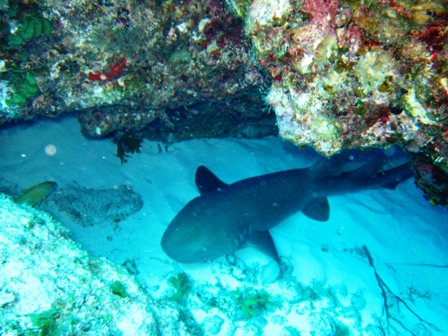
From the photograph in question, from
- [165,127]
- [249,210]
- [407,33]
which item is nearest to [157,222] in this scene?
[249,210]

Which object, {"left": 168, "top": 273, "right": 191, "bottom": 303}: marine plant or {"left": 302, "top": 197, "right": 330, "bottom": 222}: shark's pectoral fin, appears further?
{"left": 302, "top": 197, "right": 330, "bottom": 222}: shark's pectoral fin

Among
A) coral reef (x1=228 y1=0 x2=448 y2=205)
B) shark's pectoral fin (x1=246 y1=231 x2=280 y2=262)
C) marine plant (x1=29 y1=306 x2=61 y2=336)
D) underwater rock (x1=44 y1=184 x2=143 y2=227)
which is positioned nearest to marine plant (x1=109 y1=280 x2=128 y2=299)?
marine plant (x1=29 y1=306 x2=61 y2=336)

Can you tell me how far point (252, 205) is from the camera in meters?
4.82

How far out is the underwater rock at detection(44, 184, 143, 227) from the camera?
16.4ft

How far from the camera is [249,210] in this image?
4.79 meters

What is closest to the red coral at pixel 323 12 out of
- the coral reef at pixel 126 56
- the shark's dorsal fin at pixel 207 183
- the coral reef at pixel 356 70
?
the coral reef at pixel 356 70

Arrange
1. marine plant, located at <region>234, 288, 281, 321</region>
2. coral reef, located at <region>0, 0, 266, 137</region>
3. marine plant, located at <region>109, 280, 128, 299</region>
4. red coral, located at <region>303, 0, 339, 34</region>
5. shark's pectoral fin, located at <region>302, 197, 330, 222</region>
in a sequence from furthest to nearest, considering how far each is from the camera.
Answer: shark's pectoral fin, located at <region>302, 197, 330, 222</region>
marine plant, located at <region>234, 288, 281, 321</region>
coral reef, located at <region>0, 0, 266, 137</region>
marine plant, located at <region>109, 280, 128, 299</region>
red coral, located at <region>303, 0, 339, 34</region>

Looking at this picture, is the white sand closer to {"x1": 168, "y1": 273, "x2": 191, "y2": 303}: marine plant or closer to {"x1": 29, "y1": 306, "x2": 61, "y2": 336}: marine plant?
{"x1": 168, "y1": 273, "x2": 191, "y2": 303}: marine plant

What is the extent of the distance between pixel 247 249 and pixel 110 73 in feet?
12.8

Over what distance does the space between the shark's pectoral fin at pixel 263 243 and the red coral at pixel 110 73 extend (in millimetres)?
3362

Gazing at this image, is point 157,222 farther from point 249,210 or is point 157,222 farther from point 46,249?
point 46,249

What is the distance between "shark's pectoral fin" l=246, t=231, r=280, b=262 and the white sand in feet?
1.85

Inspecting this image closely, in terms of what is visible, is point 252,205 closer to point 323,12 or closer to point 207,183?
point 207,183

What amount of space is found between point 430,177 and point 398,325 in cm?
376
